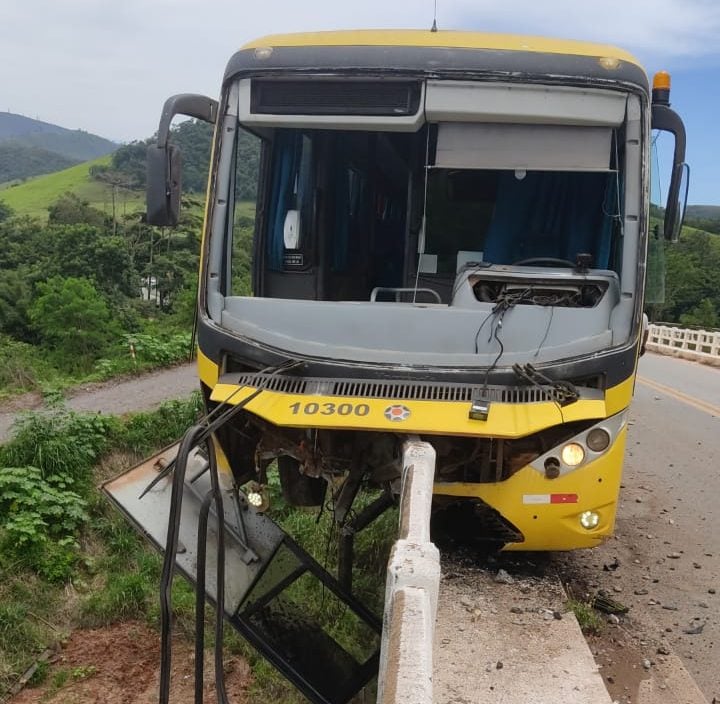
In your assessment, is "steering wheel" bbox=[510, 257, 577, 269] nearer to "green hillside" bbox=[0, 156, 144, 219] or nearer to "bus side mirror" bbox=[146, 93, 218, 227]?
"bus side mirror" bbox=[146, 93, 218, 227]

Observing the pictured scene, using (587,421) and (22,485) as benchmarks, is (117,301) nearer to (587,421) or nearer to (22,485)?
(22,485)

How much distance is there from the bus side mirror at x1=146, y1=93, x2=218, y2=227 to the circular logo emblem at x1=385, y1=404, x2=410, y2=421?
1.80 m

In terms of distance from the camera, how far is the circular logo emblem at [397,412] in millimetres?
3497

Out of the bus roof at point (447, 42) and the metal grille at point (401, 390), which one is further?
the bus roof at point (447, 42)

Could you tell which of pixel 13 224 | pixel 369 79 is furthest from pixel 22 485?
pixel 13 224

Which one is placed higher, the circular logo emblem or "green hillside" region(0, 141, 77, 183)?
the circular logo emblem

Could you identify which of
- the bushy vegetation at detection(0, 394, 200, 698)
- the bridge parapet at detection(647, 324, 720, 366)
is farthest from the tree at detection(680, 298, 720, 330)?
the bushy vegetation at detection(0, 394, 200, 698)

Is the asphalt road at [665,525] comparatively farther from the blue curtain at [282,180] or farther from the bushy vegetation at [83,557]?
the blue curtain at [282,180]

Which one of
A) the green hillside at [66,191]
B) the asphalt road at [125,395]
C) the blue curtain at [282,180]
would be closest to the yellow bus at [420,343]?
the blue curtain at [282,180]

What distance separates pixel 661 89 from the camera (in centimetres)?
460

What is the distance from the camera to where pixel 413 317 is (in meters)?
3.95

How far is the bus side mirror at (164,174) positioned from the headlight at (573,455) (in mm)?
2601

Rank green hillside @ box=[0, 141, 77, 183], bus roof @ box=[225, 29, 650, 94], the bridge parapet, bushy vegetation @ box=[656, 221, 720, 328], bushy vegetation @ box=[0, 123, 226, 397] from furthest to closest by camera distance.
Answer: green hillside @ box=[0, 141, 77, 183]
bushy vegetation @ box=[656, 221, 720, 328]
the bridge parapet
bushy vegetation @ box=[0, 123, 226, 397]
bus roof @ box=[225, 29, 650, 94]

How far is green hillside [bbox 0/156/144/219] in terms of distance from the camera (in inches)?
2645
